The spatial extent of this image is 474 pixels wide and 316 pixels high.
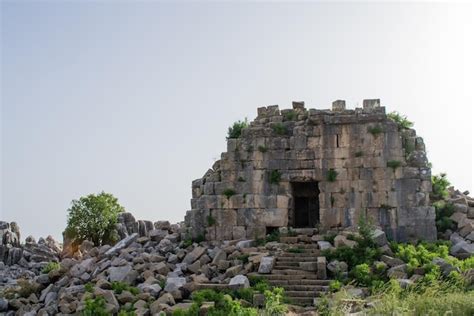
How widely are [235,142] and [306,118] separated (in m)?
2.81

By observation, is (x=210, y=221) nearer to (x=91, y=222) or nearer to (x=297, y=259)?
(x=297, y=259)

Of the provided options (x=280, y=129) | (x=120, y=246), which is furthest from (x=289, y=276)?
(x=120, y=246)

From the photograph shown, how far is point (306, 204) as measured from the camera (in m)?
24.1

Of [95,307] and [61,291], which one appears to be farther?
[61,291]

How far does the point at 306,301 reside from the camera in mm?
16484

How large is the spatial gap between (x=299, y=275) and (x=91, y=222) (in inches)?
637

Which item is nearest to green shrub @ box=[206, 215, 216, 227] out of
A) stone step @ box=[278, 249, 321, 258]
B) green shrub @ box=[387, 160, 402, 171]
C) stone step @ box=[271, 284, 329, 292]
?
stone step @ box=[278, 249, 321, 258]

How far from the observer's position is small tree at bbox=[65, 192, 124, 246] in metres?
31.3

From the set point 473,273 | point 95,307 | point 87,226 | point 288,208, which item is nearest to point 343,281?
point 473,273

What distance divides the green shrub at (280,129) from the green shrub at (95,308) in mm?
9644

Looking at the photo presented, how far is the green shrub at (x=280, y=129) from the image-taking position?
22891 millimetres

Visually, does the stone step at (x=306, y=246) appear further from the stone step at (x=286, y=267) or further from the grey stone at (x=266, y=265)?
the grey stone at (x=266, y=265)

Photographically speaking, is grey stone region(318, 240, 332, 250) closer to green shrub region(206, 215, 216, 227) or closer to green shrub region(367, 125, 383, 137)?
green shrub region(206, 215, 216, 227)

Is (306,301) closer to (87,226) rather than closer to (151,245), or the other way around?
(151,245)
